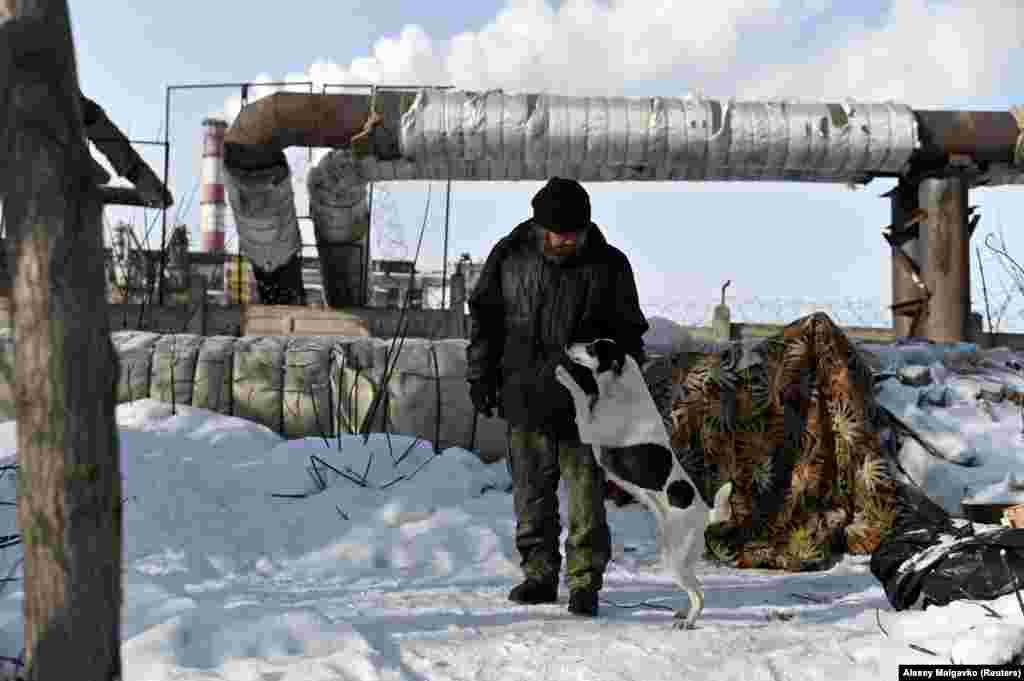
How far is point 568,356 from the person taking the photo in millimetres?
2973

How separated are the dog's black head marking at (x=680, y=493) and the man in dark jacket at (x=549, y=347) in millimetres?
335

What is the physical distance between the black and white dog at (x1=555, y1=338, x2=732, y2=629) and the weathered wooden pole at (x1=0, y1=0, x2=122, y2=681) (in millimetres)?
1811

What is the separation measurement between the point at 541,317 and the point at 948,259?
6.21 meters

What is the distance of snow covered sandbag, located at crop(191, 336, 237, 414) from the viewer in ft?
18.5

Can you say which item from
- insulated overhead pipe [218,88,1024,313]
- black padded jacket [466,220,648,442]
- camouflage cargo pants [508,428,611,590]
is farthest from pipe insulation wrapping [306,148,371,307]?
camouflage cargo pants [508,428,611,590]

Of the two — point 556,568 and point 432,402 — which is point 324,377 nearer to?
point 432,402

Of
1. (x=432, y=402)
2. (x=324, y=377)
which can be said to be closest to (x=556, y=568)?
(x=432, y=402)

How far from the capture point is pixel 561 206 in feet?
9.97

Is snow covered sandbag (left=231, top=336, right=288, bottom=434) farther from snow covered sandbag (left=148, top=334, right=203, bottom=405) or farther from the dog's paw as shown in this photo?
the dog's paw

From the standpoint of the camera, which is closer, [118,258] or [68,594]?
[68,594]

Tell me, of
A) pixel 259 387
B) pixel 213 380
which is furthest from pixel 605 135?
pixel 213 380

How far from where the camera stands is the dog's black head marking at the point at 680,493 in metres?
2.85

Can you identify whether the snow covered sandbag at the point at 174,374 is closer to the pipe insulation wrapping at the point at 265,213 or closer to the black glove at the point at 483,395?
the pipe insulation wrapping at the point at 265,213

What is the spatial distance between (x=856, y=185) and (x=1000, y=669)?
286 inches
